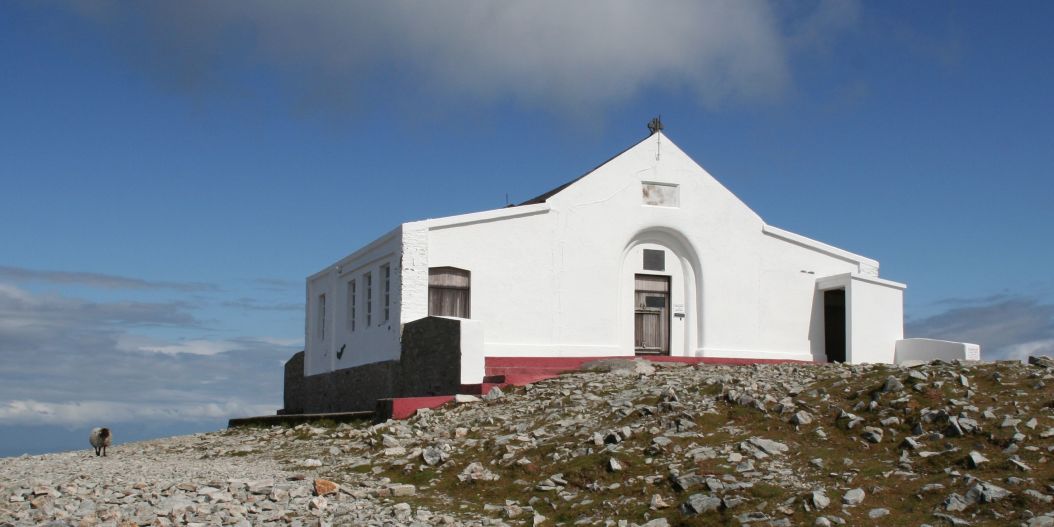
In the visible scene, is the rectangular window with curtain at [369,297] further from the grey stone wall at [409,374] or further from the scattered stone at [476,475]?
the scattered stone at [476,475]

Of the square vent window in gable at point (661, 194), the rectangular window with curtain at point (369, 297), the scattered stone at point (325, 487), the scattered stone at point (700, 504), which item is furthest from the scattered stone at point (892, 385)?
the rectangular window with curtain at point (369, 297)

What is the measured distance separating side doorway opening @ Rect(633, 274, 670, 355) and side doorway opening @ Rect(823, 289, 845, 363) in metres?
4.87

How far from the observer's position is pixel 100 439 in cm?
2202

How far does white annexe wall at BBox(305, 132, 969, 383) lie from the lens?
81.8 ft

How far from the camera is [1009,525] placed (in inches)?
413

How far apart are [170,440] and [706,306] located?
13782 millimetres

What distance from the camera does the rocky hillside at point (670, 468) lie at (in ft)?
38.0

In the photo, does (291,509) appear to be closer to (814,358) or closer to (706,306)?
(706,306)

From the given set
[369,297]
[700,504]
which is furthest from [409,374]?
[700,504]

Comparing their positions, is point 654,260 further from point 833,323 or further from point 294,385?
point 294,385

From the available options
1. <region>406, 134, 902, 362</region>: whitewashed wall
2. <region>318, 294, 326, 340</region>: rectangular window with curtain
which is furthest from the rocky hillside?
<region>318, 294, 326, 340</region>: rectangular window with curtain

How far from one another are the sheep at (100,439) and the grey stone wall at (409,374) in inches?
241

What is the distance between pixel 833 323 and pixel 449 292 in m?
11.2

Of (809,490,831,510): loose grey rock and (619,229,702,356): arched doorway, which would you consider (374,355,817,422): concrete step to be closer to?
(619,229,702,356): arched doorway
